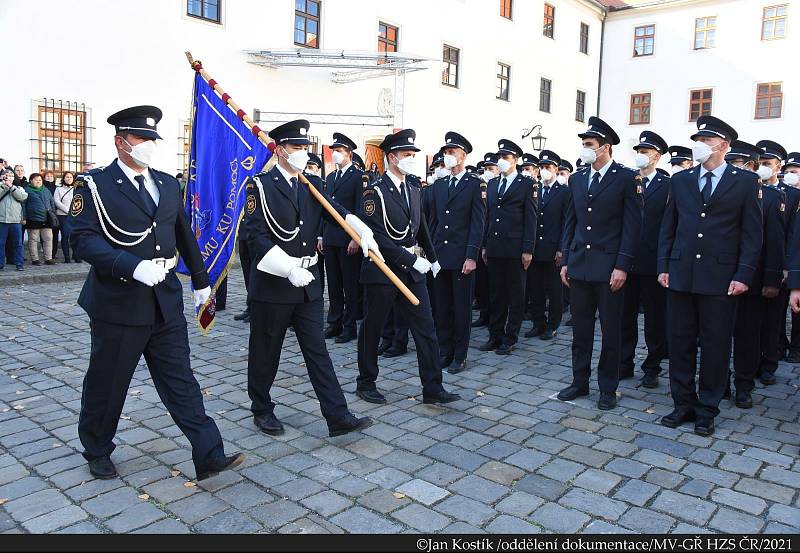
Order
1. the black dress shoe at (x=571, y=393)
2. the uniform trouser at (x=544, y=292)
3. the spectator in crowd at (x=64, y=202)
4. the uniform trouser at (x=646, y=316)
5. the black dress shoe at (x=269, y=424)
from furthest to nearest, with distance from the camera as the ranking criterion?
the spectator in crowd at (x=64, y=202) → the uniform trouser at (x=544, y=292) → the uniform trouser at (x=646, y=316) → the black dress shoe at (x=571, y=393) → the black dress shoe at (x=269, y=424)

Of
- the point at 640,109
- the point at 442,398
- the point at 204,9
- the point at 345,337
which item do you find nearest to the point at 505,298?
the point at 345,337

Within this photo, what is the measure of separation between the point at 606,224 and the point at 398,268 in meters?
→ 1.73

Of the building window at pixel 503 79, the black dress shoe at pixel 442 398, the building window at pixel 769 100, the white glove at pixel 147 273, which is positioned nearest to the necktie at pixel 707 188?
the black dress shoe at pixel 442 398

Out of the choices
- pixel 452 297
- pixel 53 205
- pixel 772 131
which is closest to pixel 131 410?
pixel 452 297

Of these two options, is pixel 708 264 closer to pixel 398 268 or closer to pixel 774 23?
pixel 398 268

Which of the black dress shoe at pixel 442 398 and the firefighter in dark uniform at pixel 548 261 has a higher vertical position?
the firefighter in dark uniform at pixel 548 261

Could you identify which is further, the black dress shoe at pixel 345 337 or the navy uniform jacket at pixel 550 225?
the navy uniform jacket at pixel 550 225

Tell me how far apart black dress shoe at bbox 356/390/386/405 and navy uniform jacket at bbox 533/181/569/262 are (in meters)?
3.76

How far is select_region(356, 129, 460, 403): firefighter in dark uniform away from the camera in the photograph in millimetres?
5363

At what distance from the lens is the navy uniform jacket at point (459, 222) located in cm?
658

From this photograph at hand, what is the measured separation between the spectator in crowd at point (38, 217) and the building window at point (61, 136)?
4.97ft

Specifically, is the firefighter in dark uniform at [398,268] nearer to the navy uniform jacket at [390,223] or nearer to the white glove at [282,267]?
the navy uniform jacket at [390,223]

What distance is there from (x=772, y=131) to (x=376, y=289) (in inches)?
1186

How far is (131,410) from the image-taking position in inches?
205
